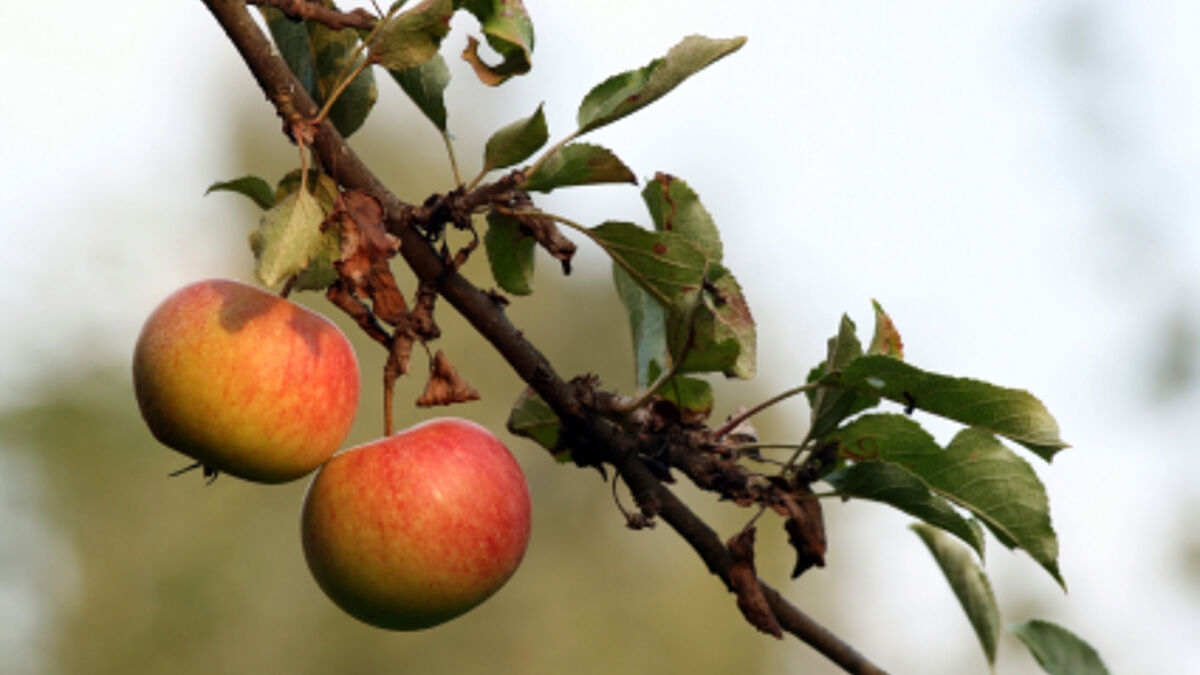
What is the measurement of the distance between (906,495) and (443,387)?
42cm

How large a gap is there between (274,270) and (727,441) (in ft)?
1.49

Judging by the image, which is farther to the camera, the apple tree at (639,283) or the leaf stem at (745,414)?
the leaf stem at (745,414)

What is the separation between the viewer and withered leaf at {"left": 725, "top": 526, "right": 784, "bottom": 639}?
765 millimetres

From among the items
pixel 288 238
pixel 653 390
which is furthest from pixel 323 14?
pixel 653 390

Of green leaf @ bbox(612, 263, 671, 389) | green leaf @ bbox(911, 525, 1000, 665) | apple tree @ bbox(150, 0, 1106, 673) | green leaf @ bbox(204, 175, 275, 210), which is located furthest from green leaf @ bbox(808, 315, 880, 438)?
green leaf @ bbox(204, 175, 275, 210)

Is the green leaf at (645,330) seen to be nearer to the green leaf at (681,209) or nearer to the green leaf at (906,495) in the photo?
the green leaf at (681,209)

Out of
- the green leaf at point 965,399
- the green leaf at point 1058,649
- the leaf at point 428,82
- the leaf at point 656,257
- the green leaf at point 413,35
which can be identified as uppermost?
the green leaf at point 413,35

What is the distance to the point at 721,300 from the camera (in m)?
0.83

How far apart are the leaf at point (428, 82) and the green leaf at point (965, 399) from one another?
1.53 ft

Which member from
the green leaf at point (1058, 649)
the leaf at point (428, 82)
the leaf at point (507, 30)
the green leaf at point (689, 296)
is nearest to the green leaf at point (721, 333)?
the green leaf at point (689, 296)

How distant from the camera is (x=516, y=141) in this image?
2.61 ft

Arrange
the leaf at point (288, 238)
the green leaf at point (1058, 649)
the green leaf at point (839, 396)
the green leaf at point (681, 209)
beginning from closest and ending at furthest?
the leaf at point (288, 238) < the green leaf at point (839, 396) < the green leaf at point (681, 209) < the green leaf at point (1058, 649)

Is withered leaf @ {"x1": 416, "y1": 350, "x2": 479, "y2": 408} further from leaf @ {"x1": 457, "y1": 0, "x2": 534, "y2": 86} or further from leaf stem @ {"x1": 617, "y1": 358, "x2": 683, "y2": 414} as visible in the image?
leaf @ {"x1": 457, "y1": 0, "x2": 534, "y2": 86}

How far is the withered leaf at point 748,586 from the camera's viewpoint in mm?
765
